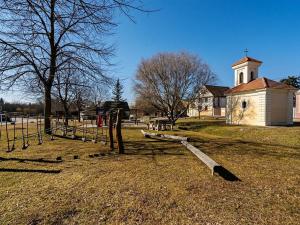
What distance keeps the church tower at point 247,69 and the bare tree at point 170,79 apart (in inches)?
131

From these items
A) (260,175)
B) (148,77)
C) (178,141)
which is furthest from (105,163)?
(148,77)

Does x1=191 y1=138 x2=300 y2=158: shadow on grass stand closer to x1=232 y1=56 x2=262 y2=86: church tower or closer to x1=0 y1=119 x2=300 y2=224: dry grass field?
x1=0 y1=119 x2=300 y2=224: dry grass field

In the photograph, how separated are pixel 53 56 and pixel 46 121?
13.6ft

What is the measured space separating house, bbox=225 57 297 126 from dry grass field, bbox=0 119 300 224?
13867mm

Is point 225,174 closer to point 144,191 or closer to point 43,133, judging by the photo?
point 144,191

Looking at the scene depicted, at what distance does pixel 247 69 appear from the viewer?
2461 cm

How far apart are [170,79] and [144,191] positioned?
21114 millimetres

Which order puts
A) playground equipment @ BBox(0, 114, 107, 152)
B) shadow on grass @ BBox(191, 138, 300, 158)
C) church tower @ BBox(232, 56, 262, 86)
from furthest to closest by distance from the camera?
church tower @ BBox(232, 56, 262, 86) → playground equipment @ BBox(0, 114, 107, 152) → shadow on grass @ BBox(191, 138, 300, 158)

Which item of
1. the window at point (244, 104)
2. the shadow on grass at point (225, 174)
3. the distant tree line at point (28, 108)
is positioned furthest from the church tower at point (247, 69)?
the distant tree line at point (28, 108)

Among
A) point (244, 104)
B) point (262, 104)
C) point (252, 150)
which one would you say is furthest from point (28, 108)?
point (252, 150)

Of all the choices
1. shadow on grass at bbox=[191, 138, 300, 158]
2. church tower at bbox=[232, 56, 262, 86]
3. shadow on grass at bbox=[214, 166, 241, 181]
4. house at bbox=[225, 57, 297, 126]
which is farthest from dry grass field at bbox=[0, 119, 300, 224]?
church tower at bbox=[232, 56, 262, 86]

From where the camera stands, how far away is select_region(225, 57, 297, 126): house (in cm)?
1964

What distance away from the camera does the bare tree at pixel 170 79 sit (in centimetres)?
2448

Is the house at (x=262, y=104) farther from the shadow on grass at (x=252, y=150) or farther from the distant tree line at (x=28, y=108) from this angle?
the distant tree line at (x=28, y=108)
